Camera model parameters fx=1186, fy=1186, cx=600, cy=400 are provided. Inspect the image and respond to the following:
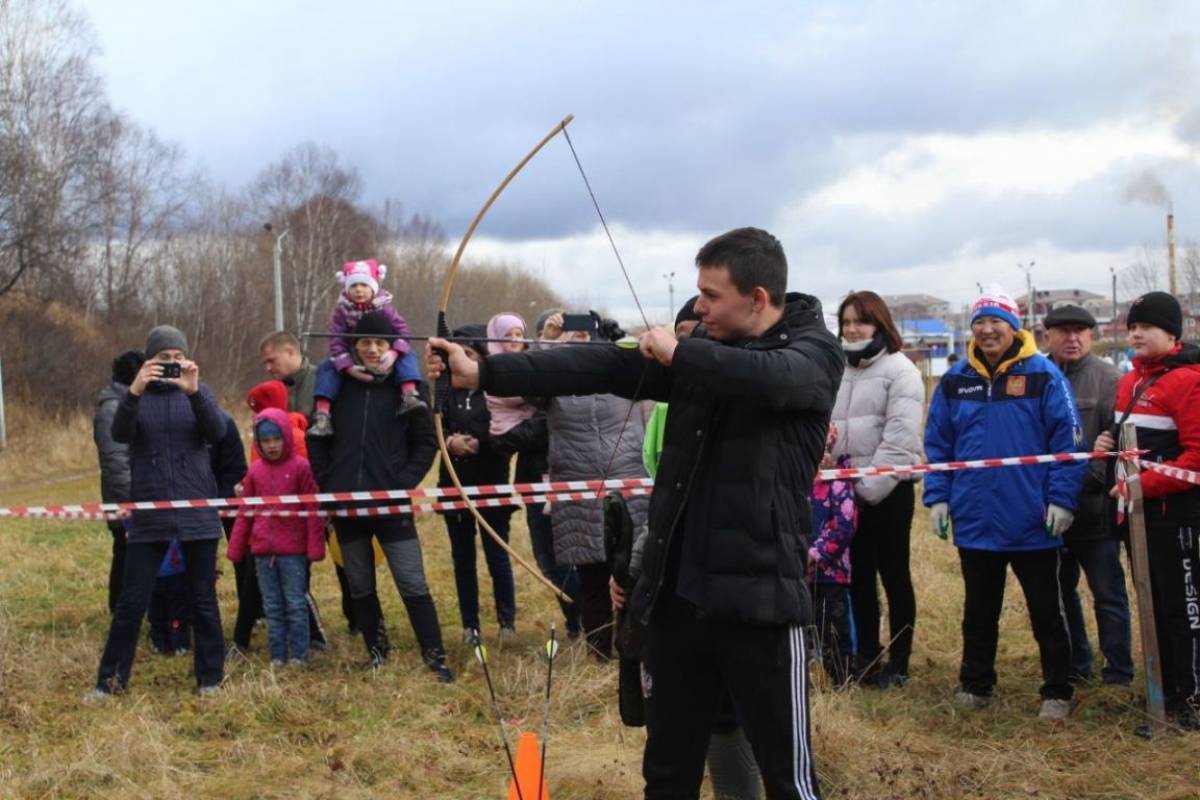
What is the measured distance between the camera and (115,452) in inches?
287

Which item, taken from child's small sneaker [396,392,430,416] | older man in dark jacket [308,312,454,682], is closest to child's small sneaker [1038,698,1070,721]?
older man in dark jacket [308,312,454,682]

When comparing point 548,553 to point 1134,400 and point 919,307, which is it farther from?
point 919,307

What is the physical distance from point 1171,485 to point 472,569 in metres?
3.94

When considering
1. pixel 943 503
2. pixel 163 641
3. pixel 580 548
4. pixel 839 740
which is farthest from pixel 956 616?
pixel 163 641

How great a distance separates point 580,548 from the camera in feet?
21.0

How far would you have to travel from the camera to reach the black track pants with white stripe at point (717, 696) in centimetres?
307

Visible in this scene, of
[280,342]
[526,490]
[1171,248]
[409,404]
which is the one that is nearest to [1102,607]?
[526,490]

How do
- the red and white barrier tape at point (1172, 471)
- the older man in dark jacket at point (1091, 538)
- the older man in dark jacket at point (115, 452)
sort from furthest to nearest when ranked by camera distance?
the older man in dark jacket at point (115, 452), the older man in dark jacket at point (1091, 538), the red and white barrier tape at point (1172, 471)

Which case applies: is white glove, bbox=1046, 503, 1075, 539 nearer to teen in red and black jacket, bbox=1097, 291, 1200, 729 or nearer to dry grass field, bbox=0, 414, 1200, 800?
teen in red and black jacket, bbox=1097, 291, 1200, 729

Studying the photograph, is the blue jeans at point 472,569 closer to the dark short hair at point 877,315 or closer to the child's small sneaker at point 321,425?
Answer: the child's small sneaker at point 321,425

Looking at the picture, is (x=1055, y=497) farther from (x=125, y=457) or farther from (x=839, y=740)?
(x=125, y=457)

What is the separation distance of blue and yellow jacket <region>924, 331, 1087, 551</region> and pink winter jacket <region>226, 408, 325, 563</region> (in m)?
3.48

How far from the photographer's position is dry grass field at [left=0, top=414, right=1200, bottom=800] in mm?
4516

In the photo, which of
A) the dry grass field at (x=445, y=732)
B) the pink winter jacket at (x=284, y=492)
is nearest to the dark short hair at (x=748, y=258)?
the dry grass field at (x=445, y=732)
